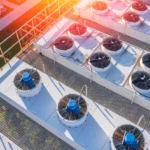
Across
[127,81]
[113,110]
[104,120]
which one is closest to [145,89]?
[127,81]

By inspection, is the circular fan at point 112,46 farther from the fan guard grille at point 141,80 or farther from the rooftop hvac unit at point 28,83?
the rooftop hvac unit at point 28,83

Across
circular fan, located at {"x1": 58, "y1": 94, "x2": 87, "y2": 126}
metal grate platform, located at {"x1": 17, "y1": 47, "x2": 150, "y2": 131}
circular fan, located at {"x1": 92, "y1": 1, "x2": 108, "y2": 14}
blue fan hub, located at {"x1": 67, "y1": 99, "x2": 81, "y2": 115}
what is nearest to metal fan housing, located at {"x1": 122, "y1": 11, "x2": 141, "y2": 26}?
circular fan, located at {"x1": 92, "y1": 1, "x2": 108, "y2": 14}

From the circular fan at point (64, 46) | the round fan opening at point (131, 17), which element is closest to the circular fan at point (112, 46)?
the circular fan at point (64, 46)

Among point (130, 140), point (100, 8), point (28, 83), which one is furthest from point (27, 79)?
point (100, 8)

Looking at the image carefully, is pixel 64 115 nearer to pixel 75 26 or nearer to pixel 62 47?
pixel 62 47

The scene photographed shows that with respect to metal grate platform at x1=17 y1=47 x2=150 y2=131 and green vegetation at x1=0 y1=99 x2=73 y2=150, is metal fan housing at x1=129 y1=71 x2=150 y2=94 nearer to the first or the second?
metal grate platform at x1=17 y1=47 x2=150 y2=131
